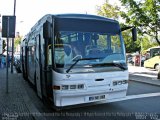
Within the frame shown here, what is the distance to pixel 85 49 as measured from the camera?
7.59 m

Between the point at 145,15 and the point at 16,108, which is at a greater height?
the point at 145,15

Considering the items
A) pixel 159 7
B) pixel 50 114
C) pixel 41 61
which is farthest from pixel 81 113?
pixel 159 7

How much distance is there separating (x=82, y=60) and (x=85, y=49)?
0.35m

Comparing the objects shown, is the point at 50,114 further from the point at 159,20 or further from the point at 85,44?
the point at 159,20

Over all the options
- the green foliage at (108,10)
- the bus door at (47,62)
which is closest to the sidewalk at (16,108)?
the bus door at (47,62)

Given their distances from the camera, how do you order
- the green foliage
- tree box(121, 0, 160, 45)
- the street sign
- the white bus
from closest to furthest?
the white bus < the street sign < tree box(121, 0, 160, 45) < the green foliage

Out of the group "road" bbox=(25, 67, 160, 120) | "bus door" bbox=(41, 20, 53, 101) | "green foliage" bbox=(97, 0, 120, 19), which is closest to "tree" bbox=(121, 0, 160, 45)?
"green foliage" bbox=(97, 0, 120, 19)

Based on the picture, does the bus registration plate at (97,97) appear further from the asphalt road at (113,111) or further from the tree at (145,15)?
the tree at (145,15)

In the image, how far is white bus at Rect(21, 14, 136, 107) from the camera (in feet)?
23.9

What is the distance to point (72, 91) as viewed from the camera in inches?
285

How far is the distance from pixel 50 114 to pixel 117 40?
287 centimetres

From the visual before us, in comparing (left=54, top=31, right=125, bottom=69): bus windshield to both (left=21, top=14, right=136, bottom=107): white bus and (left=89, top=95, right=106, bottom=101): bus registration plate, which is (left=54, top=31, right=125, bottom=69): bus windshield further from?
(left=89, top=95, right=106, bottom=101): bus registration plate

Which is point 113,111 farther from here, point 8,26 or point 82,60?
point 8,26

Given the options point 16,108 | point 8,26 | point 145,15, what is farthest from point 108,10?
point 16,108
